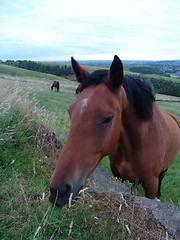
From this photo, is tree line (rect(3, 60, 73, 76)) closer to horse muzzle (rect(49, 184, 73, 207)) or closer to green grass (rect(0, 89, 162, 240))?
green grass (rect(0, 89, 162, 240))

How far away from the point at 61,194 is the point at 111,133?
0.77 metres

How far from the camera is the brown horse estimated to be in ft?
5.98

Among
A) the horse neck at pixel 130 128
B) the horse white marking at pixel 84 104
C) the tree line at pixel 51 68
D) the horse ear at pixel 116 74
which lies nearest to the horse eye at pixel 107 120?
the horse white marking at pixel 84 104

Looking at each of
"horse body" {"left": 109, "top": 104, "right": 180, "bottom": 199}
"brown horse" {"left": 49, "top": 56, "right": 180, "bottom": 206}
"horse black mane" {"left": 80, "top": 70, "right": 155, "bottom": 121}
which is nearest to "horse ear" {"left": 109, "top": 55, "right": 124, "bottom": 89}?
"brown horse" {"left": 49, "top": 56, "right": 180, "bottom": 206}

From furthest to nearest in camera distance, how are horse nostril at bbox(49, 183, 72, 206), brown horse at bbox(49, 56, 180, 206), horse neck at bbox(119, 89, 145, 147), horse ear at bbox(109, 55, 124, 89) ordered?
horse neck at bbox(119, 89, 145, 147) → horse ear at bbox(109, 55, 124, 89) → brown horse at bbox(49, 56, 180, 206) → horse nostril at bbox(49, 183, 72, 206)

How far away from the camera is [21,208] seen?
2303mm

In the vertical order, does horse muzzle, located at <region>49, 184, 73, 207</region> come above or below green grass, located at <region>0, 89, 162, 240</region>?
above

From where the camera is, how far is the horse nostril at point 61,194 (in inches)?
66.9

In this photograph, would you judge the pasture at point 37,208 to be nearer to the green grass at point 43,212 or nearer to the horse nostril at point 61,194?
the green grass at point 43,212

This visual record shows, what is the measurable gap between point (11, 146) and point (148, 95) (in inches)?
97.2

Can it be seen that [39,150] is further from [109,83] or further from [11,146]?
[109,83]

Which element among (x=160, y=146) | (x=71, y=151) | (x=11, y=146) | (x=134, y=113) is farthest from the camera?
(x=11, y=146)

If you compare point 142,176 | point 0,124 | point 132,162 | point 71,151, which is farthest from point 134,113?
point 0,124

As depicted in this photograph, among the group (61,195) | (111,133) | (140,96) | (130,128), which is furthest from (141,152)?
(61,195)
